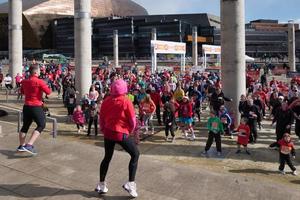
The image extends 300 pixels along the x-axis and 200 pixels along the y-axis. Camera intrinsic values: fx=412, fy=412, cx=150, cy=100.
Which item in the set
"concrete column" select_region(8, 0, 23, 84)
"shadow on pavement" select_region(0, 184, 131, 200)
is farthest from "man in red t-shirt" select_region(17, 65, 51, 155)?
"concrete column" select_region(8, 0, 23, 84)

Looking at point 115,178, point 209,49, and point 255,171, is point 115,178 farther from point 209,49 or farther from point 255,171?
point 209,49

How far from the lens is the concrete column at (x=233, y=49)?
577 inches

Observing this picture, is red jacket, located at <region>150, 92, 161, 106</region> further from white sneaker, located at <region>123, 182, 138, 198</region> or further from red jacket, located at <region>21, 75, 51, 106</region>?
white sneaker, located at <region>123, 182, 138, 198</region>

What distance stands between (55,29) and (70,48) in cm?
964

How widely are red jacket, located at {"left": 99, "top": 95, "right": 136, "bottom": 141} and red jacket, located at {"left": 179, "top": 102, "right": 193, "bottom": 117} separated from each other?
23.7 ft

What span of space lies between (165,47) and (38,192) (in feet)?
79.6

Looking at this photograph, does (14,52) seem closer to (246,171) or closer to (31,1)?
(246,171)

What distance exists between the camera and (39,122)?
7430 mm

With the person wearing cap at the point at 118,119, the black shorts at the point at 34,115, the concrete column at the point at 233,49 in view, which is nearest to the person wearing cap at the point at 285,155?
the person wearing cap at the point at 118,119

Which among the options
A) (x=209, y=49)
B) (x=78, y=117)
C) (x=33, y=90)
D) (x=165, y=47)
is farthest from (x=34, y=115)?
(x=209, y=49)

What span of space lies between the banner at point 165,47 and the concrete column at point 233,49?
43.0 feet

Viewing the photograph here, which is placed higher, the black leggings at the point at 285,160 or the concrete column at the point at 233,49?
the concrete column at the point at 233,49

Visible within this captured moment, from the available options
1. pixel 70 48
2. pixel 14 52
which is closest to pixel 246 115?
pixel 14 52

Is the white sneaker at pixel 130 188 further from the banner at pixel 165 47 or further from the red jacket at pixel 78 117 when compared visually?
the banner at pixel 165 47
